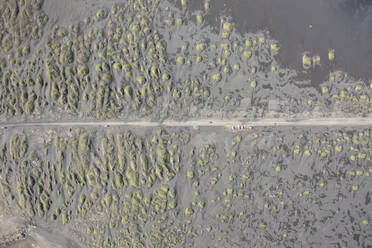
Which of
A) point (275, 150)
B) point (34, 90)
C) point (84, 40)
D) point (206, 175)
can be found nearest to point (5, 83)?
point (34, 90)

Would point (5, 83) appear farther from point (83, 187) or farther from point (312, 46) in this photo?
point (312, 46)

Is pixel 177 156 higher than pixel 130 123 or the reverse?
the reverse

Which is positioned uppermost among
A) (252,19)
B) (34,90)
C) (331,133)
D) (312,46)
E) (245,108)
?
(252,19)

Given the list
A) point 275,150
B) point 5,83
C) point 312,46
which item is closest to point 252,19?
point 312,46

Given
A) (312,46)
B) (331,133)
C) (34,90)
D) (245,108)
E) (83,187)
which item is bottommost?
(83,187)

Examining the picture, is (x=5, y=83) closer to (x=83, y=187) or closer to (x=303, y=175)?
(x=83, y=187)

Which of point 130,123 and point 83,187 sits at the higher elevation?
point 130,123
